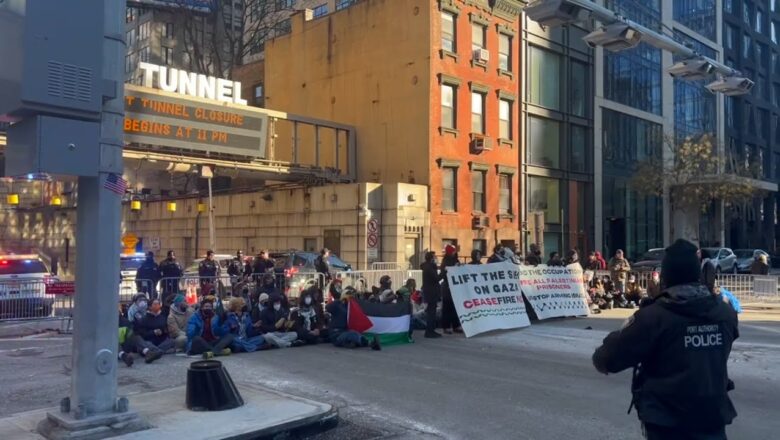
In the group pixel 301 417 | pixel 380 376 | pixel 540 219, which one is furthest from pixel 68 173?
pixel 540 219

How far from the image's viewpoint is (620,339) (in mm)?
3539

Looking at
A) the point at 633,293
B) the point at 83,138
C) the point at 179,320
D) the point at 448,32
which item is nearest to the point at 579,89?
the point at 448,32

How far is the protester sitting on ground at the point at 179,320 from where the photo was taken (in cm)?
1220

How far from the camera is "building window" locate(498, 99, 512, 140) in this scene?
31812mm

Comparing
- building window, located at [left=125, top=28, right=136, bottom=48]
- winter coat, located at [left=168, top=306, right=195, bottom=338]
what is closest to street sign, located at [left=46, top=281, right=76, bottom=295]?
winter coat, located at [left=168, top=306, right=195, bottom=338]

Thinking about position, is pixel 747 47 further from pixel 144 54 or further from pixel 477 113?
pixel 144 54

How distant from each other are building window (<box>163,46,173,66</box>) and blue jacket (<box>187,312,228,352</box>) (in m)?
45.2

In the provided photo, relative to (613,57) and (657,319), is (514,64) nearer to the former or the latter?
(613,57)

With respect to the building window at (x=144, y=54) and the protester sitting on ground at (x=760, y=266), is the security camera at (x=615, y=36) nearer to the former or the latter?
the protester sitting on ground at (x=760, y=266)

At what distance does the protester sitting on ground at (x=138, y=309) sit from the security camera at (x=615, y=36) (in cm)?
922

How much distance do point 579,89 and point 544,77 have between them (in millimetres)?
3367

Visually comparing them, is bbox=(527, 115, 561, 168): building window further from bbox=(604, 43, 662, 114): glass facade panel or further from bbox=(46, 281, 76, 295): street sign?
bbox=(46, 281, 76, 295): street sign

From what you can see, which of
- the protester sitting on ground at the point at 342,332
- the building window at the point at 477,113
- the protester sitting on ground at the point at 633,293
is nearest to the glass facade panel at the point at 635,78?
the building window at the point at 477,113

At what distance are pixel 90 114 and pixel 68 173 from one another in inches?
22.3
